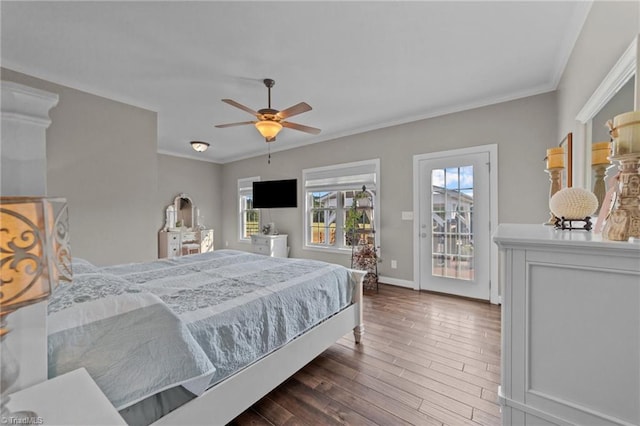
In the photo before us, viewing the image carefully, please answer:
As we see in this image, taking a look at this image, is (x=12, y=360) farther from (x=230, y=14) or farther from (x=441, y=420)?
(x=230, y=14)

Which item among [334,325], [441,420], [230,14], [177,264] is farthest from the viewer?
[177,264]

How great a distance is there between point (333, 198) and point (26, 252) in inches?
176

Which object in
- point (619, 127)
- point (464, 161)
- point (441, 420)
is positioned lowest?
point (441, 420)

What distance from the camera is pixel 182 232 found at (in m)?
5.80

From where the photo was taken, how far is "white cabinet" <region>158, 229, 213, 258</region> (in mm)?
5504

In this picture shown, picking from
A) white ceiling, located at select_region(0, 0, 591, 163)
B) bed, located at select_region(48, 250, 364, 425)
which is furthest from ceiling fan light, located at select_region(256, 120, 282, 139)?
bed, located at select_region(48, 250, 364, 425)

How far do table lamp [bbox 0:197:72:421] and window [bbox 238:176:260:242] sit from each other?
228 inches

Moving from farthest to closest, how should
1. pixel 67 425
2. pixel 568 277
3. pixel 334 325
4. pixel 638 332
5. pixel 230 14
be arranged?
pixel 334 325, pixel 230 14, pixel 568 277, pixel 638 332, pixel 67 425

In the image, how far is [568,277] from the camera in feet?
2.85

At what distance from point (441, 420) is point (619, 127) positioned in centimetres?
164

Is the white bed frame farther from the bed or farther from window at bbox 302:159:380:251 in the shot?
window at bbox 302:159:380:251

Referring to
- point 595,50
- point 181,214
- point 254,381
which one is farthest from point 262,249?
point 595,50

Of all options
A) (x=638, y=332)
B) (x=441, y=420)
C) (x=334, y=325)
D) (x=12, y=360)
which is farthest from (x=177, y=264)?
(x=638, y=332)

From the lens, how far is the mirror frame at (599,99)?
3.80 ft
